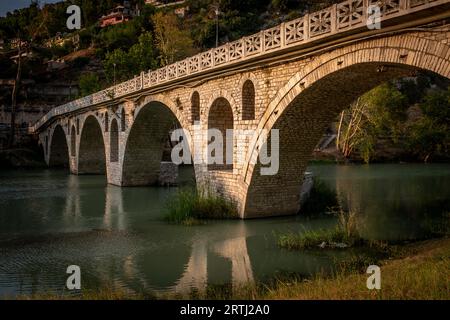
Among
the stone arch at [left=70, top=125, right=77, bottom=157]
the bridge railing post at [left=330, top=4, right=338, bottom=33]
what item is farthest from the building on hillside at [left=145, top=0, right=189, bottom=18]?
the bridge railing post at [left=330, top=4, right=338, bottom=33]

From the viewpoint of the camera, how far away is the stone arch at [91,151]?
37.8m

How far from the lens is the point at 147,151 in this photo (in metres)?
28.7

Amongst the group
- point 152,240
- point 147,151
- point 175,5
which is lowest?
point 152,240

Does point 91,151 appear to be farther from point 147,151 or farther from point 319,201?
point 319,201

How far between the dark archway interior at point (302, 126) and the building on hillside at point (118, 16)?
3140 inches

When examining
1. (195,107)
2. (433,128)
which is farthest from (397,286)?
(433,128)

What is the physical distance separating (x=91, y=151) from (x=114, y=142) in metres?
8.86

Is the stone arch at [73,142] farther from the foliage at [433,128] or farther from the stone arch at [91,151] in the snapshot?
the foliage at [433,128]

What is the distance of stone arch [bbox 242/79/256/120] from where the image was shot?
15.9 metres
